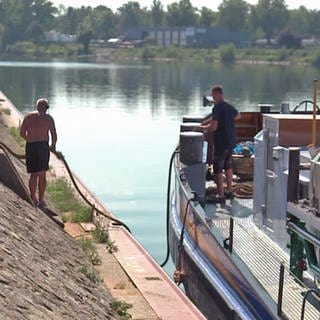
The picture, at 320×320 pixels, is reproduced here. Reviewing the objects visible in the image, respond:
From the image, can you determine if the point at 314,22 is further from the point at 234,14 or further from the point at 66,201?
the point at 66,201

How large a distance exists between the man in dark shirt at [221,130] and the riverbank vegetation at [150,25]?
12118cm

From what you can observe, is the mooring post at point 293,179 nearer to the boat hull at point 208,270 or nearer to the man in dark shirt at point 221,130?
the boat hull at point 208,270

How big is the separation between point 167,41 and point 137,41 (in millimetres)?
5915

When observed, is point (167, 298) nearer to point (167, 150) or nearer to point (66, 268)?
point (66, 268)

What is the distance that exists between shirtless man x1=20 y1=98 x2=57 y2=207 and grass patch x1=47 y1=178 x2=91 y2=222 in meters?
0.70

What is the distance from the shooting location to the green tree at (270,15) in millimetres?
164125

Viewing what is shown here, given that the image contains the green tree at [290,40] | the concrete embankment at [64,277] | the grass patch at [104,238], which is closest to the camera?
the concrete embankment at [64,277]

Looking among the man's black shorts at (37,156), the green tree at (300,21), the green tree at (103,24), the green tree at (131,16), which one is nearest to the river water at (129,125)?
the man's black shorts at (37,156)

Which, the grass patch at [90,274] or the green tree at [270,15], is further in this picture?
the green tree at [270,15]

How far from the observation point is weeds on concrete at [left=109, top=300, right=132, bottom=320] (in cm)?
862

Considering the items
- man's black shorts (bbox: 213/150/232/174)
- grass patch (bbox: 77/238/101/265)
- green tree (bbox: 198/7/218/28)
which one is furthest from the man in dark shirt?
green tree (bbox: 198/7/218/28)

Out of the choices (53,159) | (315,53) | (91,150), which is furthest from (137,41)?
(53,159)

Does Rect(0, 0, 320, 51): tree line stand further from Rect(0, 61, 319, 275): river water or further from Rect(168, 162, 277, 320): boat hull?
Rect(168, 162, 277, 320): boat hull

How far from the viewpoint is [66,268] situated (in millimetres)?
9375
